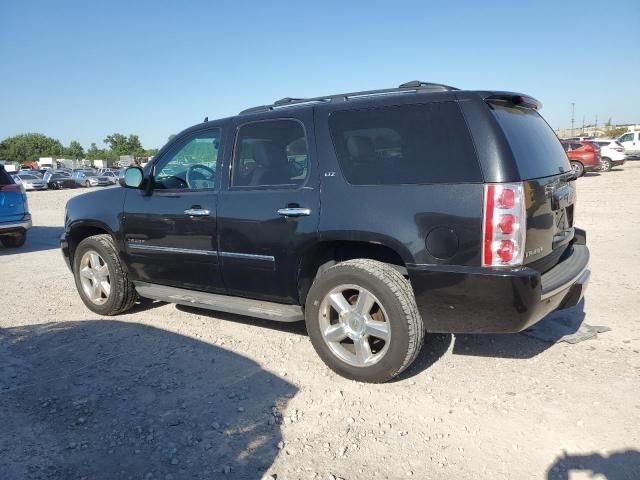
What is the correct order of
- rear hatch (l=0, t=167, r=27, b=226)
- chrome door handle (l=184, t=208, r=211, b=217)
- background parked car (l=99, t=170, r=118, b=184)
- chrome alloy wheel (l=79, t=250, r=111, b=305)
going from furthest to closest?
background parked car (l=99, t=170, r=118, b=184) < rear hatch (l=0, t=167, r=27, b=226) < chrome alloy wheel (l=79, t=250, r=111, b=305) < chrome door handle (l=184, t=208, r=211, b=217)

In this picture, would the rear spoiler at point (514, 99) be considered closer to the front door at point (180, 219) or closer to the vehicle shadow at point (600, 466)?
the vehicle shadow at point (600, 466)

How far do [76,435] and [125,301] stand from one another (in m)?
2.25

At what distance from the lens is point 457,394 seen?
326 cm

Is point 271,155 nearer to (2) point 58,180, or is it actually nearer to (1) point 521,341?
(1) point 521,341

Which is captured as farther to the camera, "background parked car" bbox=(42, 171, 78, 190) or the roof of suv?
"background parked car" bbox=(42, 171, 78, 190)

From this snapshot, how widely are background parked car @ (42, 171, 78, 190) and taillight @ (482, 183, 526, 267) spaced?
41.0 metres

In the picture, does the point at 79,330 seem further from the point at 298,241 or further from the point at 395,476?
the point at 395,476

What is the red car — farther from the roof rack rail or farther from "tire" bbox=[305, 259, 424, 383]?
"tire" bbox=[305, 259, 424, 383]

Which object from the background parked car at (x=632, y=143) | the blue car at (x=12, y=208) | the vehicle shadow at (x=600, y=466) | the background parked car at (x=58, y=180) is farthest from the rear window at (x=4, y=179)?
the background parked car at (x=632, y=143)

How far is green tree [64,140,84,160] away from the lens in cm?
10689

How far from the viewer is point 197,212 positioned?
13.7 ft

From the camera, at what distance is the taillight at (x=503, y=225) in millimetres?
2883

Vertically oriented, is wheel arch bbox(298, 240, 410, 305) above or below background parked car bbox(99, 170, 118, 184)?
below

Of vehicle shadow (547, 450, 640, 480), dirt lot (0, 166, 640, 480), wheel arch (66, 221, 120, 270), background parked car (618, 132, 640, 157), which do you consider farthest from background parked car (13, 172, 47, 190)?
vehicle shadow (547, 450, 640, 480)
